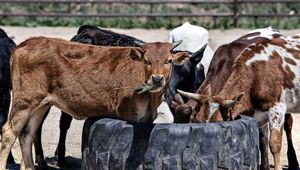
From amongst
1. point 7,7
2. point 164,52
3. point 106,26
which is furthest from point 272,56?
point 7,7

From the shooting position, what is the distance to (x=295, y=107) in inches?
346

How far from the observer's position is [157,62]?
702 centimetres

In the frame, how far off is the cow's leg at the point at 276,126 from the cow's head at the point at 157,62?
169 cm

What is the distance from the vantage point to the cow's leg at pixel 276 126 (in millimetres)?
8453

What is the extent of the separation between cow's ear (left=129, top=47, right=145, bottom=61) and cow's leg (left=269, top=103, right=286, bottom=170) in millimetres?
1791

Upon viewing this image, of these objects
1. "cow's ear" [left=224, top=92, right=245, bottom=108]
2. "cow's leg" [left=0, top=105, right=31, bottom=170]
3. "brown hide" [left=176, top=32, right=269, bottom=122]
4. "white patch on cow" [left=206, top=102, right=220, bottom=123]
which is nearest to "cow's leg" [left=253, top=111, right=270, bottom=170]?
"brown hide" [left=176, top=32, right=269, bottom=122]

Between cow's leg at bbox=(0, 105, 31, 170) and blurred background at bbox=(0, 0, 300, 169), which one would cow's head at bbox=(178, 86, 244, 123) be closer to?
cow's leg at bbox=(0, 105, 31, 170)

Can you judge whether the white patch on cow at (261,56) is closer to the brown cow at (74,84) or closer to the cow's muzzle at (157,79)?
the brown cow at (74,84)

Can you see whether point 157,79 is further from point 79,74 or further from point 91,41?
point 91,41

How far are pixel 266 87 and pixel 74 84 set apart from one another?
1.90 metres

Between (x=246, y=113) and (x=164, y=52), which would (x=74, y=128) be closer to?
(x=246, y=113)

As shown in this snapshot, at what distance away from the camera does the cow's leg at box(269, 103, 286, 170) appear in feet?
27.7

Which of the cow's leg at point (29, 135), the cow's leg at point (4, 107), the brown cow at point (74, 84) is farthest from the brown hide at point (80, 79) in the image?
the cow's leg at point (4, 107)

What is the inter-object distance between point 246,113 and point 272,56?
0.70 m
